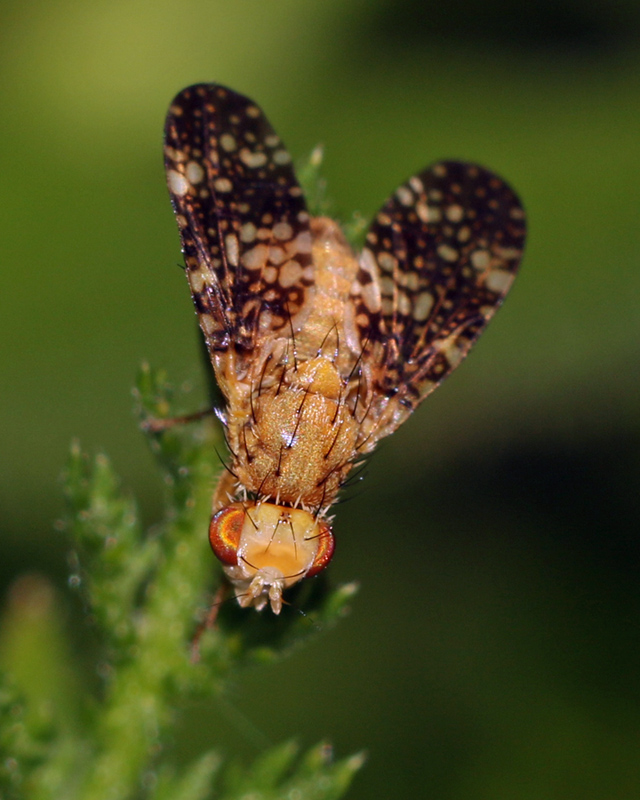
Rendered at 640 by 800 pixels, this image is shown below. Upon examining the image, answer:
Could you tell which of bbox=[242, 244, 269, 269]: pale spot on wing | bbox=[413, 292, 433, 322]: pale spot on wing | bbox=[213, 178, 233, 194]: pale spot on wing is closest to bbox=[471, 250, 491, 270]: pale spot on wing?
bbox=[413, 292, 433, 322]: pale spot on wing

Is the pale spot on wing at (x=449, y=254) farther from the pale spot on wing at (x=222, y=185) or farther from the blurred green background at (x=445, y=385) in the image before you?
the pale spot on wing at (x=222, y=185)

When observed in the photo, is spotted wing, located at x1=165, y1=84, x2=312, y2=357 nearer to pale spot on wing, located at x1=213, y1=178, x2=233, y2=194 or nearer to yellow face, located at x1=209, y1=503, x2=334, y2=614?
pale spot on wing, located at x1=213, y1=178, x2=233, y2=194

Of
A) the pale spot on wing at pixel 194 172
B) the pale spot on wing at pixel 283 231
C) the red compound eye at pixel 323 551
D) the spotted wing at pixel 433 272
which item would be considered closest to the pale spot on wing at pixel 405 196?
the spotted wing at pixel 433 272

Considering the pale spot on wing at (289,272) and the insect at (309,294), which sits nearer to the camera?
the insect at (309,294)

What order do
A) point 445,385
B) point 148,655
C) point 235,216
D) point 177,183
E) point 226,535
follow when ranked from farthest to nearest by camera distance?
point 445,385
point 235,216
point 177,183
point 148,655
point 226,535

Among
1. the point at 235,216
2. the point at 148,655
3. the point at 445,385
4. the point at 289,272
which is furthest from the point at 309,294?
the point at 148,655

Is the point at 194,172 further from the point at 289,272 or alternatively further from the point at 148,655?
the point at 148,655

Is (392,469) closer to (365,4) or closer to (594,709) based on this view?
(594,709)
